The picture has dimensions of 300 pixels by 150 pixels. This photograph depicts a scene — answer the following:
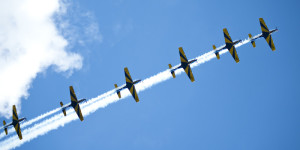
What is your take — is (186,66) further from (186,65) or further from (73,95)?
(73,95)

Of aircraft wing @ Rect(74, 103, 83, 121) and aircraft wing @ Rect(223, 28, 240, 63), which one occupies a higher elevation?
aircraft wing @ Rect(223, 28, 240, 63)

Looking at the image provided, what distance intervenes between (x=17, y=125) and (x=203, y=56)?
157 ft

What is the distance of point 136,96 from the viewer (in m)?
55.6

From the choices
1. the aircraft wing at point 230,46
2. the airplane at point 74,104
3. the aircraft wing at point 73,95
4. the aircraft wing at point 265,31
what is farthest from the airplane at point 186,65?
the aircraft wing at point 73,95

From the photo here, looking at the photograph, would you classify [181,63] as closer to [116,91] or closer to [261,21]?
[116,91]

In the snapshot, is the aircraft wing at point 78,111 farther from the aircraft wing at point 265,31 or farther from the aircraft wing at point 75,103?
the aircraft wing at point 265,31

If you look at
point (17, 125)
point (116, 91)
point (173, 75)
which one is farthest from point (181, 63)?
point (17, 125)

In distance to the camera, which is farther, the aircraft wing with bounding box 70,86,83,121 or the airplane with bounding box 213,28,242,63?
the airplane with bounding box 213,28,242,63

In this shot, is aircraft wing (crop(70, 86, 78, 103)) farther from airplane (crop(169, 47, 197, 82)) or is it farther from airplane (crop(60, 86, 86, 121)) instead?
airplane (crop(169, 47, 197, 82))

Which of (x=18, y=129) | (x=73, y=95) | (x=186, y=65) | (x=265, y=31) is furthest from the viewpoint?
(x=18, y=129)

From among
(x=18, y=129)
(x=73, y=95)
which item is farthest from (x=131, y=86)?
(x=18, y=129)

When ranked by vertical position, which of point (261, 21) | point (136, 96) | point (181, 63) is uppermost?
point (261, 21)

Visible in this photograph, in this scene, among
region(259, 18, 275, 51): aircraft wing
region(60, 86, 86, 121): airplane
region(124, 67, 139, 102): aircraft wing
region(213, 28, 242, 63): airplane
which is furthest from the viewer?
region(259, 18, 275, 51): aircraft wing

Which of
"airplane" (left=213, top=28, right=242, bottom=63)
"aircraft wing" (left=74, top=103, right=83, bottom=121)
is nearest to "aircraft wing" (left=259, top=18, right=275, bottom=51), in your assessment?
"airplane" (left=213, top=28, right=242, bottom=63)
